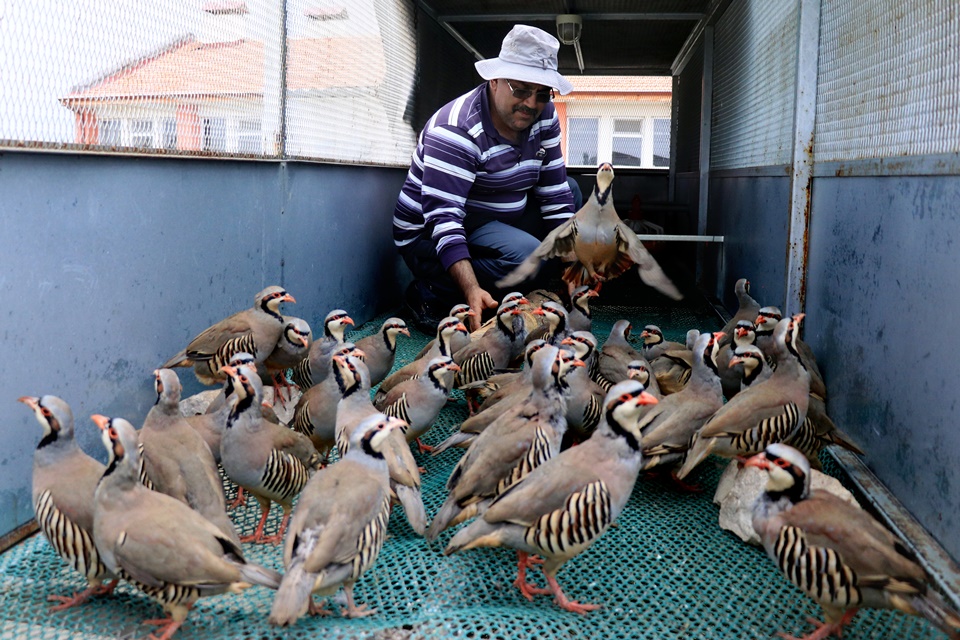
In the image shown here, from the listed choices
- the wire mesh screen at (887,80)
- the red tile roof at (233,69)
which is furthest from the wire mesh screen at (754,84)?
the red tile roof at (233,69)

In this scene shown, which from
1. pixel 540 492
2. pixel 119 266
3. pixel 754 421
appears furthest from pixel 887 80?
pixel 119 266

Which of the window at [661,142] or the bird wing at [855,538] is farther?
the window at [661,142]

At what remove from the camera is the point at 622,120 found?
13.6 metres

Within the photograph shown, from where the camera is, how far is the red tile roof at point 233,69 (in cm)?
362

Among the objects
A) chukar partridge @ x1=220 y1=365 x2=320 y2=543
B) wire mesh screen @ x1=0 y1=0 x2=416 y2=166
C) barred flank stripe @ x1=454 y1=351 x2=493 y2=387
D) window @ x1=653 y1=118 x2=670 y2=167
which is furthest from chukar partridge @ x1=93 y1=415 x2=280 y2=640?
window @ x1=653 y1=118 x2=670 y2=167

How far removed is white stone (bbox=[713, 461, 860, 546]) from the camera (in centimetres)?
314

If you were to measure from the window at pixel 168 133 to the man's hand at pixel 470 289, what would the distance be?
1.97 m

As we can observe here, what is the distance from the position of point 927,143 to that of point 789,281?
1706mm

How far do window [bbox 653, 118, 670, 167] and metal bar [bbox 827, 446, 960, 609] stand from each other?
769cm

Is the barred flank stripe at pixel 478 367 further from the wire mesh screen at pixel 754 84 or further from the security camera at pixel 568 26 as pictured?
the security camera at pixel 568 26

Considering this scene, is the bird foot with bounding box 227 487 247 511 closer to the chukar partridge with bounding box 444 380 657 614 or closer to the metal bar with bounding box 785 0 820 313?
the chukar partridge with bounding box 444 380 657 614

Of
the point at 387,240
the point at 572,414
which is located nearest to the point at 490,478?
the point at 572,414

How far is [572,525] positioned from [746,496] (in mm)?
872

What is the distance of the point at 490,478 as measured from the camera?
305cm
